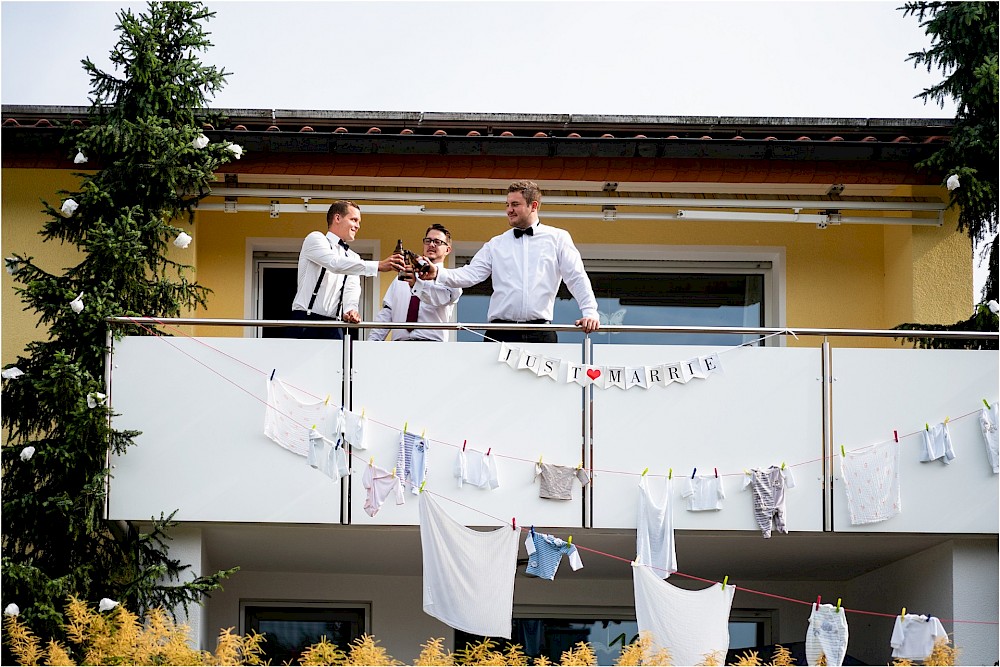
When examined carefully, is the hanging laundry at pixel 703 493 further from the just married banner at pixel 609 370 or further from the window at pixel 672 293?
the window at pixel 672 293

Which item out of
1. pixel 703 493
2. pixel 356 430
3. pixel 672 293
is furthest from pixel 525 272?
pixel 672 293

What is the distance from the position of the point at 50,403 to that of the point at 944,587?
20.7ft

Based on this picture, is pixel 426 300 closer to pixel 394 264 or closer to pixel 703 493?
pixel 394 264

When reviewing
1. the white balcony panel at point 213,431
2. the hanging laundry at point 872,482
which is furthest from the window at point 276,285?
the hanging laundry at point 872,482

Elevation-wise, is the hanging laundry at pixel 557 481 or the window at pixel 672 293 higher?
the window at pixel 672 293

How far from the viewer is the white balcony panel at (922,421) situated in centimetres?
1082

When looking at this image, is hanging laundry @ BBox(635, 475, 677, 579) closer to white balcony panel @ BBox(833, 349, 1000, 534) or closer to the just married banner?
the just married banner

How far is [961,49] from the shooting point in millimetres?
Answer: 11891

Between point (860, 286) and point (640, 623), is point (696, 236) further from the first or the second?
point (640, 623)

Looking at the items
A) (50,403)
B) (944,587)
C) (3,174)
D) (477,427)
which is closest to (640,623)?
(477,427)

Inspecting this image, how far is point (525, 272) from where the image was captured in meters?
11.0

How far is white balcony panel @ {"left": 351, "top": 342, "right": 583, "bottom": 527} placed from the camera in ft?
34.7

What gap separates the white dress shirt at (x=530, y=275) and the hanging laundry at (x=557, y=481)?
111cm

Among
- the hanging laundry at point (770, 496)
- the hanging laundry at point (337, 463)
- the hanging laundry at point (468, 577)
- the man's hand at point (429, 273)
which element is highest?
the man's hand at point (429, 273)
